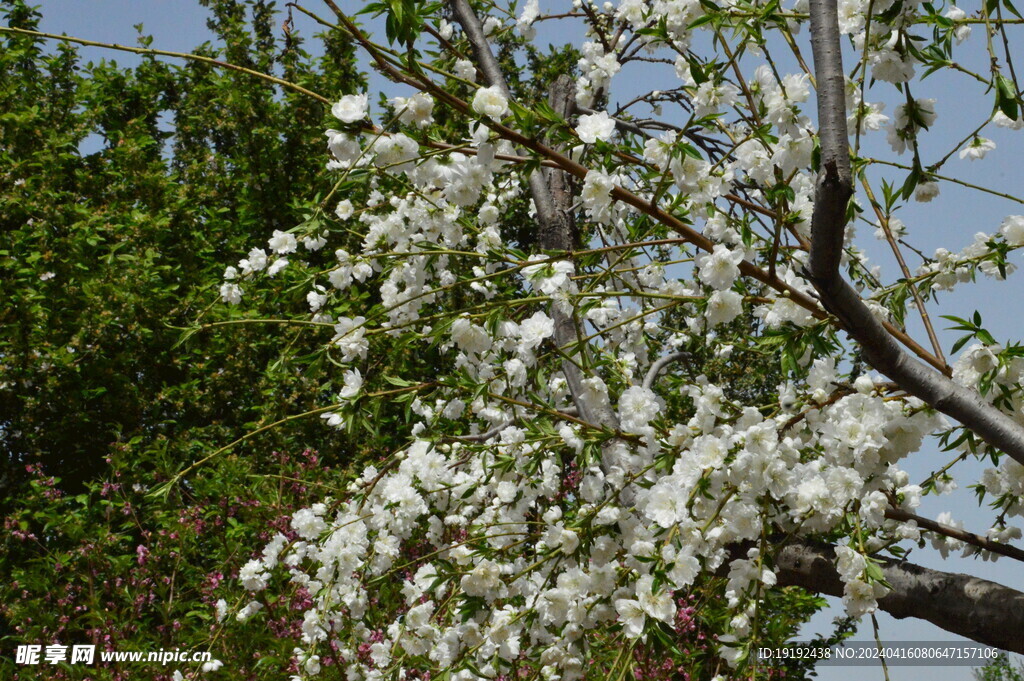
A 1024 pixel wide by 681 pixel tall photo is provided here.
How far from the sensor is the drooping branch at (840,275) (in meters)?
1.40

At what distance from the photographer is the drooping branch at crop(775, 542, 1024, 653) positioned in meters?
1.79

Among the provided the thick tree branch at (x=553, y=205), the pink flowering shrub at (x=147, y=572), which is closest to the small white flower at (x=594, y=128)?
the thick tree branch at (x=553, y=205)

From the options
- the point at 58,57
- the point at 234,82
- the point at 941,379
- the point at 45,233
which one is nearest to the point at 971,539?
the point at 941,379

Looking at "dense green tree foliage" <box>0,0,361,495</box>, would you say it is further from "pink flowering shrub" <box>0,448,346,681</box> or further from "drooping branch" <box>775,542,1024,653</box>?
"drooping branch" <box>775,542,1024,653</box>

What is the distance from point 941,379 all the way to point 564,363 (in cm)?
141

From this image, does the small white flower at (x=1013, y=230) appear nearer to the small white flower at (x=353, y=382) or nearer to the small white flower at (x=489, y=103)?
the small white flower at (x=489, y=103)

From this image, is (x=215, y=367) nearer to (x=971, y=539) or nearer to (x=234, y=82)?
(x=234, y=82)

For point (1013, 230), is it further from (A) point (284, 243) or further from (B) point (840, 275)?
(A) point (284, 243)

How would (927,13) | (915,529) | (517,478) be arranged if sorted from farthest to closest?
(517,478), (915,529), (927,13)

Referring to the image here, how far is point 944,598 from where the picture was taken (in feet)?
6.14

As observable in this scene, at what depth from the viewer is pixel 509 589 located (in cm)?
237

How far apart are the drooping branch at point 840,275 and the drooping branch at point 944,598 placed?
0.39m

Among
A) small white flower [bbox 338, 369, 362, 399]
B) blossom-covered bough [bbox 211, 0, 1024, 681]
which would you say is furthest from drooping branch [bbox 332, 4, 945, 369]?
small white flower [bbox 338, 369, 362, 399]

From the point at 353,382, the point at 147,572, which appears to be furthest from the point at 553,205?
the point at 147,572
